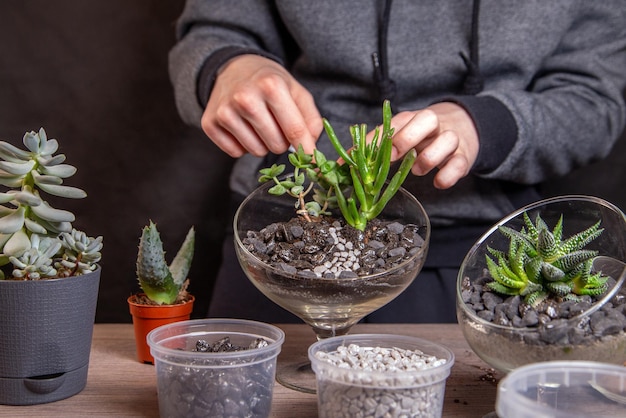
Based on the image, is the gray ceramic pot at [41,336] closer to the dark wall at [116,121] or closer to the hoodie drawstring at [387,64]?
the hoodie drawstring at [387,64]

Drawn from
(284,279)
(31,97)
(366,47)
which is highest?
(366,47)

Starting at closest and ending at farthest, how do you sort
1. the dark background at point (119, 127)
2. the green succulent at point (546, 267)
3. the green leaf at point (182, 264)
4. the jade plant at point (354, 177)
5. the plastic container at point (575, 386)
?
the plastic container at point (575, 386)
the green succulent at point (546, 267)
the jade plant at point (354, 177)
the green leaf at point (182, 264)
the dark background at point (119, 127)

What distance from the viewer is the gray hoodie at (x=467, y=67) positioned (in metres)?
1.18

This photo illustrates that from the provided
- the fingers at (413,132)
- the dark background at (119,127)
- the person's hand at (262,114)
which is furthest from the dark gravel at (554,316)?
the dark background at (119,127)

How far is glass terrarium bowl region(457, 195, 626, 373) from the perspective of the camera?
597 millimetres

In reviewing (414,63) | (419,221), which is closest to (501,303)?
(419,221)

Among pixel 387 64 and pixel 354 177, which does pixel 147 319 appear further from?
pixel 387 64

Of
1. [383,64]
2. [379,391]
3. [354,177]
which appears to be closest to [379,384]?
[379,391]

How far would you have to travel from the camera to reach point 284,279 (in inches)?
27.9

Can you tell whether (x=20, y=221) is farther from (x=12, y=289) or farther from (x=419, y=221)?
(x=419, y=221)

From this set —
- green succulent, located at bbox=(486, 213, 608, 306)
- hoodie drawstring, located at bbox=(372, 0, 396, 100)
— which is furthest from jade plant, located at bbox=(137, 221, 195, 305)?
hoodie drawstring, located at bbox=(372, 0, 396, 100)

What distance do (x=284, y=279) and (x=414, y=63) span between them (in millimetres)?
618

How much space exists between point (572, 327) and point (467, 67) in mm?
676

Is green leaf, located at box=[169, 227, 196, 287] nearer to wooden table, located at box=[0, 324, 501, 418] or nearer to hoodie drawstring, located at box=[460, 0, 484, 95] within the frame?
wooden table, located at box=[0, 324, 501, 418]
